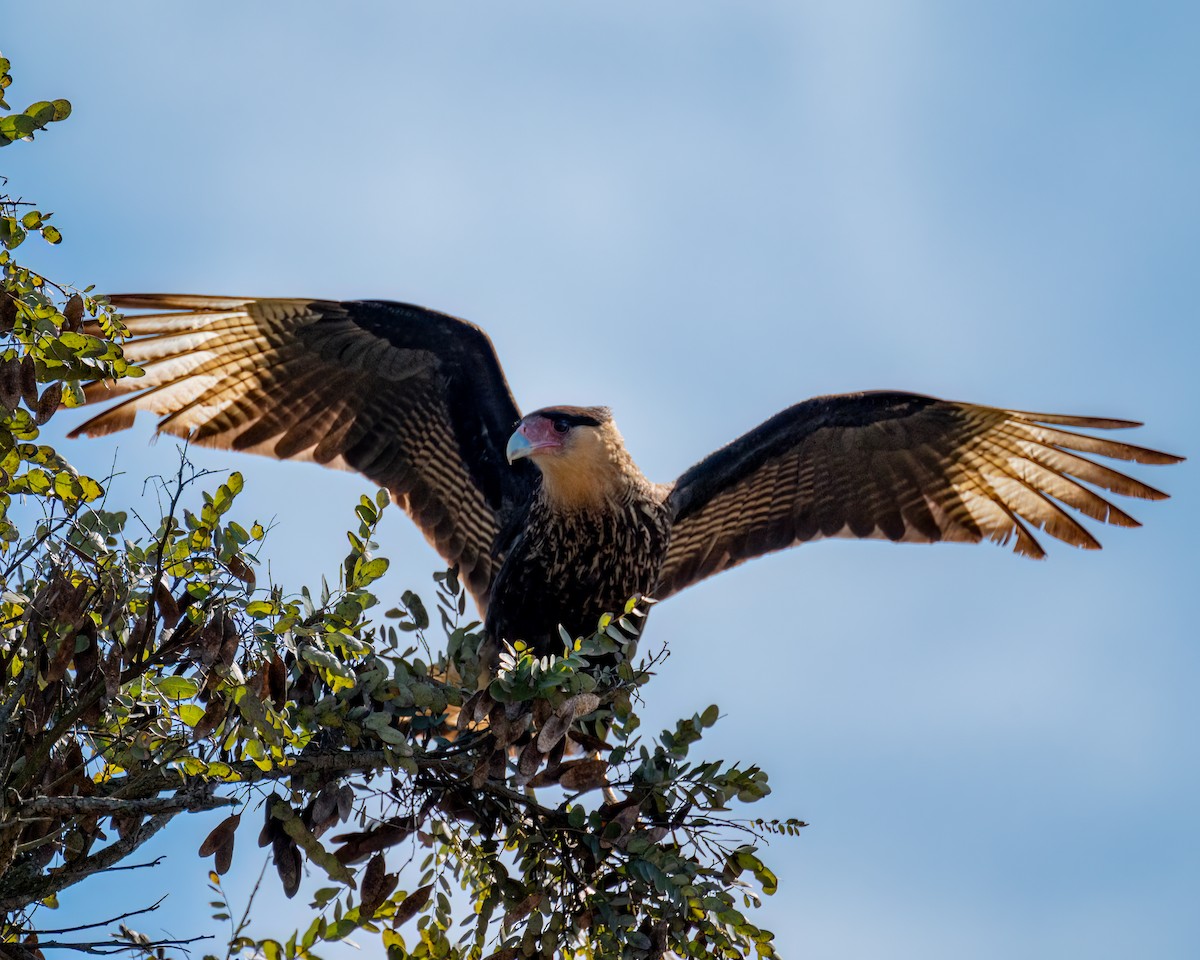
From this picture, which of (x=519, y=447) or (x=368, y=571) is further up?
(x=519, y=447)

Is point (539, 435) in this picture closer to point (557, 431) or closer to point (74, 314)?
point (557, 431)

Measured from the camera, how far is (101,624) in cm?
307

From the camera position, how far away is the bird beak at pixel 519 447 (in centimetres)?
521

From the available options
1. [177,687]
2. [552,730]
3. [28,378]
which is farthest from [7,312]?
[552,730]

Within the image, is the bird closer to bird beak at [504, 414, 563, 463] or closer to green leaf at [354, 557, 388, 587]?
bird beak at [504, 414, 563, 463]

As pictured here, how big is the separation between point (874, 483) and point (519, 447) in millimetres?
1944

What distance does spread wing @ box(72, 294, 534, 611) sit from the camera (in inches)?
229

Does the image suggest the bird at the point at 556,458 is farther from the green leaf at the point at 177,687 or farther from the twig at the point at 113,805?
the green leaf at the point at 177,687

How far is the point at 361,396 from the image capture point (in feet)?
20.0

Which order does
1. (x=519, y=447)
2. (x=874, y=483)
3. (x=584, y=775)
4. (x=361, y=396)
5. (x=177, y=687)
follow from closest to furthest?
(x=177, y=687) → (x=584, y=775) → (x=519, y=447) → (x=361, y=396) → (x=874, y=483)

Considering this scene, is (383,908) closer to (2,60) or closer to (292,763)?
(292,763)

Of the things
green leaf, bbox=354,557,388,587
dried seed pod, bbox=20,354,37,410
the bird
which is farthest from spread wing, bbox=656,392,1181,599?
dried seed pod, bbox=20,354,37,410

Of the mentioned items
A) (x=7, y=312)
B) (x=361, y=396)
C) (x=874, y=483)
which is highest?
(x=874, y=483)

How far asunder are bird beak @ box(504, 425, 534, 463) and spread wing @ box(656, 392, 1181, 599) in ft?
3.44
